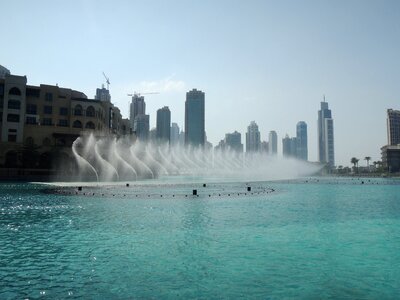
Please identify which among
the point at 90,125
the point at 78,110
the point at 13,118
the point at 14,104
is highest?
the point at 78,110

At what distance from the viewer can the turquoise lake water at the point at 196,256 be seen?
36.9 feet

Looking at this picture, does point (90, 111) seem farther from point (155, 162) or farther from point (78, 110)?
point (155, 162)

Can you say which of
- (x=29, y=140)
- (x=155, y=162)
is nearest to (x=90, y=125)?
(x=29, y=140)

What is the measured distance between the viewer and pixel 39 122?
9619 centimetres

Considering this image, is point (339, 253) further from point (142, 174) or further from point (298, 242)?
point (142, 174)

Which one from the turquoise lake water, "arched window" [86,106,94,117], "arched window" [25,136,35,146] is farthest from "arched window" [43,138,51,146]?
the turquoise lake water

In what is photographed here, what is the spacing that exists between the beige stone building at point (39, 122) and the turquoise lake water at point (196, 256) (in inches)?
2648

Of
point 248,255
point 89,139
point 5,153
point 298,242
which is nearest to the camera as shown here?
point 248,255

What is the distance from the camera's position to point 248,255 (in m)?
15.6

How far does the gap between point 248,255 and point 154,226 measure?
881 cm

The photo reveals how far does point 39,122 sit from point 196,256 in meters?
93.9

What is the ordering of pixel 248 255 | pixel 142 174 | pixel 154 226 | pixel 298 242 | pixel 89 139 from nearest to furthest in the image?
pixel 248 255 < pixel 298 242 < pixel 154 226 < pixel 89 139 < pixel 142 174

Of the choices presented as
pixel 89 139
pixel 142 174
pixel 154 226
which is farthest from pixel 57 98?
pixel 154 226

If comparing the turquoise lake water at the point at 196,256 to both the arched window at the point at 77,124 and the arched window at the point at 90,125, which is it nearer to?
the arched window at the point at 77,124
